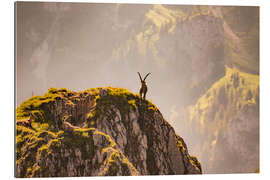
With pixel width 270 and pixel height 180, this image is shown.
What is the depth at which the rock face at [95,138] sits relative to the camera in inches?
343

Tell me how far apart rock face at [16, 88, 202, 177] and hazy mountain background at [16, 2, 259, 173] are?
0.46m

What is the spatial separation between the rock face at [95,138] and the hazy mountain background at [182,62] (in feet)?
1.50

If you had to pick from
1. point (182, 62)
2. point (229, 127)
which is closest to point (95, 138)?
point (182, 62)

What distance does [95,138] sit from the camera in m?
8.98

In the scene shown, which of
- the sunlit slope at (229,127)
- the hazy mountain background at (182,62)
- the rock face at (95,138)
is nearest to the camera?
the rock face at (95,138)

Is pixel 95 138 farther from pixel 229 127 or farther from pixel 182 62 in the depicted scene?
pixel 229 127

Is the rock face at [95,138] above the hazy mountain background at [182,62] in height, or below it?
below

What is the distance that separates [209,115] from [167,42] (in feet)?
7.93

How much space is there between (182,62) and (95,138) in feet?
11.1

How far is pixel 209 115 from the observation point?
1019 centimetres

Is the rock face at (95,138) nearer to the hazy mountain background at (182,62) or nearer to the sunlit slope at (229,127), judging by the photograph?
the hazy mountain background at (182,62)

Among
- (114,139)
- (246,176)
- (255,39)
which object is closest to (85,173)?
(114,139)

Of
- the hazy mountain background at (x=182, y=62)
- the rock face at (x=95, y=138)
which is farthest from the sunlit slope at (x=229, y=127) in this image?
the rock face at (x=95, y=138)

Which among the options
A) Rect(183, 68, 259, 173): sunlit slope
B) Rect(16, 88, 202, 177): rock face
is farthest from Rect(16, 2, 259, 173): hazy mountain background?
Rect(16, 88, 202, 177): rock face
